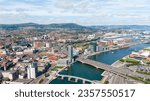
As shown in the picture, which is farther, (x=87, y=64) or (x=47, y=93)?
(x=87, y=64)

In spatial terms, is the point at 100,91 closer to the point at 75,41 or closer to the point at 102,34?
the point at 75,41

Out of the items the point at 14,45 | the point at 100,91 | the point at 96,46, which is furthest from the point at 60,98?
the point at 14,45

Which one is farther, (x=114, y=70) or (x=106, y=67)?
(x=106, y=67)

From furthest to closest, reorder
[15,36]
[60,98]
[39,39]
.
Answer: [39,39] < [15,36] < [60,98]

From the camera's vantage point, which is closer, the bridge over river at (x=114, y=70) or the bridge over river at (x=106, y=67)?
the bridge over river at (x=114, y=70)

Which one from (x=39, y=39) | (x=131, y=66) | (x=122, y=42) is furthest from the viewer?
(x=122, y=42)

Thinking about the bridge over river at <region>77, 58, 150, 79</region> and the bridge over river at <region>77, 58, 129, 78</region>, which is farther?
the bridge over river at <region>77, 58, 129, 78</region>

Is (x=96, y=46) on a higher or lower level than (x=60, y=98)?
lower

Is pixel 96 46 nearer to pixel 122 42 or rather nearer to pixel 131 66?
pixel 122 42

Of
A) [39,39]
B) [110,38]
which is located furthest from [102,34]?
[39,39]
